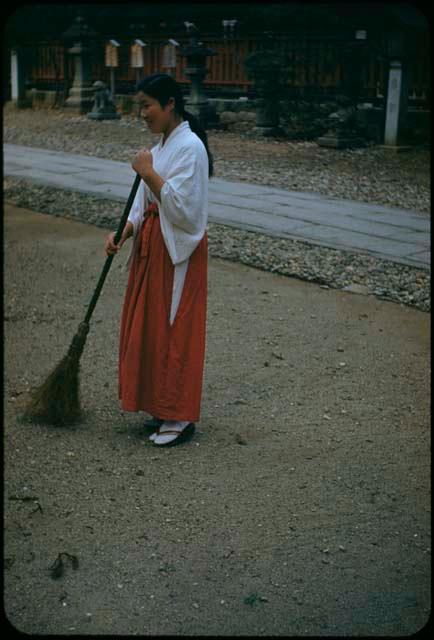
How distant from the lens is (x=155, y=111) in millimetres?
3424

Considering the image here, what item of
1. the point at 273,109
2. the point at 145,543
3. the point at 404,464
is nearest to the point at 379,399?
the point at 404,464

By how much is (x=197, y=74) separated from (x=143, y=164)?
12.0 metres

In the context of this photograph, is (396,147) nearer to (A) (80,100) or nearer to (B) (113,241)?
(A) (80,100)

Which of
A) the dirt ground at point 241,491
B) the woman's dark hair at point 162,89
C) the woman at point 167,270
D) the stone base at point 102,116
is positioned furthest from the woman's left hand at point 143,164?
the stone base at point 102,116

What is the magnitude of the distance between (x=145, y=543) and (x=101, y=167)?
8.78 metres

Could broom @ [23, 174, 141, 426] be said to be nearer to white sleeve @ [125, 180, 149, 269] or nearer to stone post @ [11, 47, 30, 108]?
white sleeve @ [125, 180, 149, 269]

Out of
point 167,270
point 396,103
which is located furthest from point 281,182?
point 167,270

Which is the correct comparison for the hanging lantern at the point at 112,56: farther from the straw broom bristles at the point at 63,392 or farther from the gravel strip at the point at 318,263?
the straw broom bristles at the point at 63,392

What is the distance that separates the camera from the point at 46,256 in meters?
6.99

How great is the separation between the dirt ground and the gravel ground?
90 cm

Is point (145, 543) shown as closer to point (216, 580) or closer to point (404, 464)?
point (216, 580)

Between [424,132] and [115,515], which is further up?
[424,132]

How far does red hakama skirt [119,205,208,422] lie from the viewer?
356 centimetres

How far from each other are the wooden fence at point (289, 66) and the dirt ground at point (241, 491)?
8979 millimetres
